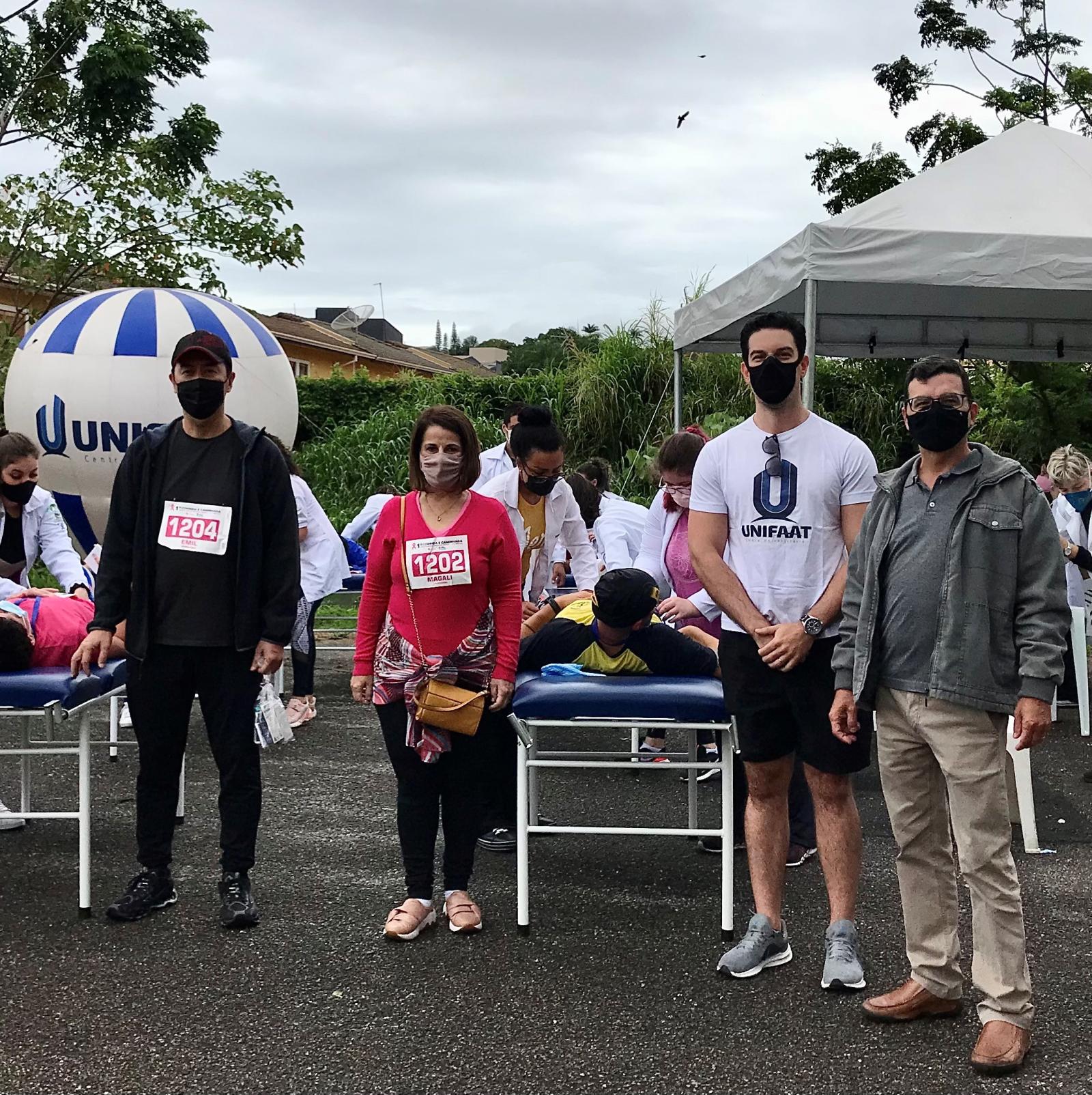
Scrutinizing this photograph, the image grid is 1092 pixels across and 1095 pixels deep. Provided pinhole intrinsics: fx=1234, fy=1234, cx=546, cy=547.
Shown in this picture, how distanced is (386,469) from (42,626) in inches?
556

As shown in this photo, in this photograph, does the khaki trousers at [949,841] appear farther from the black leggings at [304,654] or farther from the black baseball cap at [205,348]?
the black leggings at [304,654]

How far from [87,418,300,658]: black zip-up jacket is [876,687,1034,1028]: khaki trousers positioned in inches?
81.2

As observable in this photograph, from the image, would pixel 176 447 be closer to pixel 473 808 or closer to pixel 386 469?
pixel 473 808

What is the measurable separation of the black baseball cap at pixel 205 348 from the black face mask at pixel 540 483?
148cm

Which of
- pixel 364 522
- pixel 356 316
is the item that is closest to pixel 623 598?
pixel 364 522

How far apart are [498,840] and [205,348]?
237 centimetres

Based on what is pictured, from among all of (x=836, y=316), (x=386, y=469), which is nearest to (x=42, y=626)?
(x=836, y=316)

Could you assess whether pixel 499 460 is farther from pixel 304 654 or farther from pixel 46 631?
pixel 46 631

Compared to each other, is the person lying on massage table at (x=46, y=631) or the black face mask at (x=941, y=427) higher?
the black face mask at (x=941, y=427)

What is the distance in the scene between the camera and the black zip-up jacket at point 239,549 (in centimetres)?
419

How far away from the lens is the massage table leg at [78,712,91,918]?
4312 millimetres

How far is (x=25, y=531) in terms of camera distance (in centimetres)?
546

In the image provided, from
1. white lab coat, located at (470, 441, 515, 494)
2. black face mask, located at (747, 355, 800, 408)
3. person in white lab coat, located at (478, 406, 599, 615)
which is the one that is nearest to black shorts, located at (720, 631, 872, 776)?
black face mask, located at (747, 355, 800, 408)

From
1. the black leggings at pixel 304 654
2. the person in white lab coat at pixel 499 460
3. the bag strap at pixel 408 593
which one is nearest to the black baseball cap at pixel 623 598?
the bag strap at pixel 408 593
